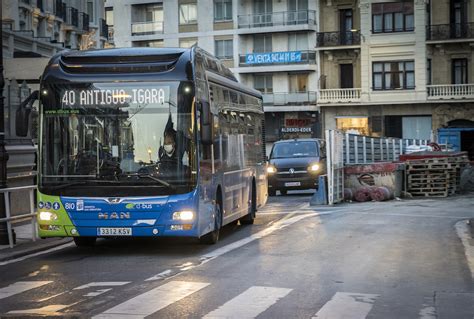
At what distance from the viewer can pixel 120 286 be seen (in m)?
10.2

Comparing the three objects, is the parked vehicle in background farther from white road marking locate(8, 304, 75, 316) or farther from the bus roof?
white road marking locate(8, 304, 75, 316)

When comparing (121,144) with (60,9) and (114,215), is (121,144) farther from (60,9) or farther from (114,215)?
(60,9)

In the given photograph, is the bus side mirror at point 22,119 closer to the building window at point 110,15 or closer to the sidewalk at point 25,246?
the sidewalk at point 25,246

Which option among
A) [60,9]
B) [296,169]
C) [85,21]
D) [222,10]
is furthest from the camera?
[222,10]

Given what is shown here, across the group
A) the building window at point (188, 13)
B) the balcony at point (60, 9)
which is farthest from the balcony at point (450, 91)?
the balcony at point (60, 9)

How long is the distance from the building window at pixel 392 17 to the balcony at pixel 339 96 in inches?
179

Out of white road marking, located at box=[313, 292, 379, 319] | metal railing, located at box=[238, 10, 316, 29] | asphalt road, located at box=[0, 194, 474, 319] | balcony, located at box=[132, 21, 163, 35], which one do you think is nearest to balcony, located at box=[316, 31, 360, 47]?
metal railing, located at box=[238, 10, 316, 29]

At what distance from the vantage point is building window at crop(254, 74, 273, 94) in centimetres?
6419

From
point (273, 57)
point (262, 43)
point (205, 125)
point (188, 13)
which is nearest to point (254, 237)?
point (205, 125)

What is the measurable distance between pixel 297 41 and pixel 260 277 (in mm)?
53702

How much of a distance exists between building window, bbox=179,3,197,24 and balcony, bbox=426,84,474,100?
19.9 metres

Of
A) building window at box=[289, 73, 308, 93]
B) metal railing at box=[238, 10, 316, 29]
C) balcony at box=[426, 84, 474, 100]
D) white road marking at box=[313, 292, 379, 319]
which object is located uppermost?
metal railing at box=[238, 10, 316, 29]

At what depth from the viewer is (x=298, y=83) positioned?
63.4 metres

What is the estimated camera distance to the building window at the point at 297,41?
6312cm
